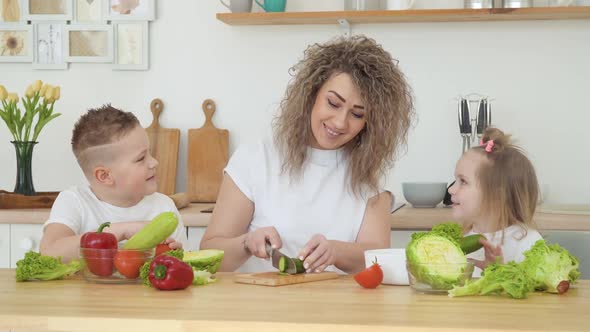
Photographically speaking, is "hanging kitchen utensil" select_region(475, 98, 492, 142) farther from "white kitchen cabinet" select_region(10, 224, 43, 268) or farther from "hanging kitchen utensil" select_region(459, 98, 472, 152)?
"white kitchen cabinet" select_region(10, 224, 43, 268)

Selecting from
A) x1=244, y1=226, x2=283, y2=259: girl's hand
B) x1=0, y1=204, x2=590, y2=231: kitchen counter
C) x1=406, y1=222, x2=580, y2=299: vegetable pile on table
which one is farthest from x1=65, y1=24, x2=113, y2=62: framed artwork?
x1=406, y1=222, x2=580, y2=299: vegetable pile on table

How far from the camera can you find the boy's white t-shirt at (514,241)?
2547 mm

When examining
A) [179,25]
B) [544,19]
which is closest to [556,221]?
[544,19]

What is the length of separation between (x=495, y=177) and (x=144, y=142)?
1042 millimetres

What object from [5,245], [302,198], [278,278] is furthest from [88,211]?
[5,245]

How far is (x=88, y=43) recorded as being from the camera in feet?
13.2

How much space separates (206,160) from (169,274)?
206cm

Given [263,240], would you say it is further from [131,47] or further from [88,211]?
[131,47]

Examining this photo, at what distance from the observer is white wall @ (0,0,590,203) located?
3793 mm

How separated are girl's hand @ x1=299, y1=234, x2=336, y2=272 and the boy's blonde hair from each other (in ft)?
2.21

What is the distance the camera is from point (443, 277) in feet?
6.03

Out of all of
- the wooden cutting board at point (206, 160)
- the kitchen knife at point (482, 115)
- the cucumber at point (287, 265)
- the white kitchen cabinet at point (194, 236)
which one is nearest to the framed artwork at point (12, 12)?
the wooden cutting board at point (206, 160)

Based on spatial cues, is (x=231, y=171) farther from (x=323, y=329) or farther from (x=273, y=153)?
(x=323, y=329)

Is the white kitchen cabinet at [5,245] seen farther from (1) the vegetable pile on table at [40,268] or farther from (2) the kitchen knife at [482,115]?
(2) the kitchen knife at [482,115]
